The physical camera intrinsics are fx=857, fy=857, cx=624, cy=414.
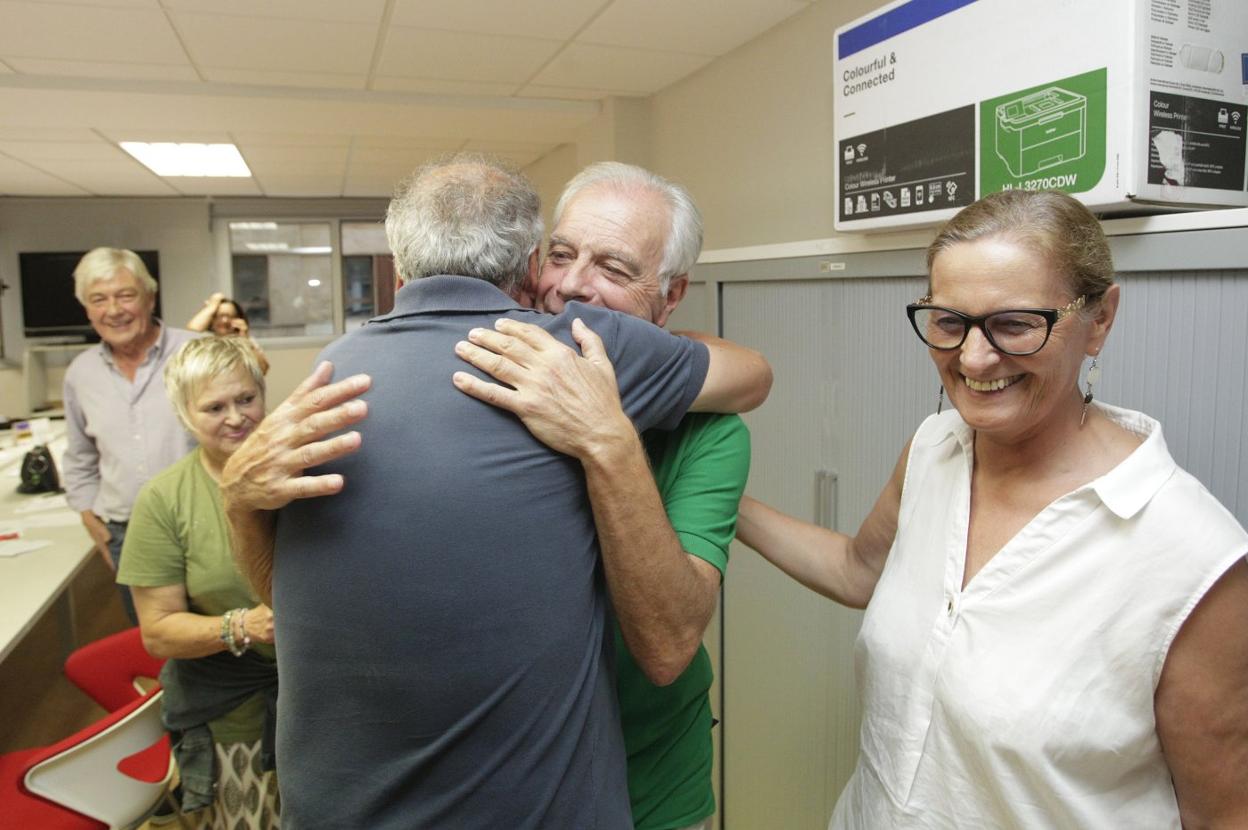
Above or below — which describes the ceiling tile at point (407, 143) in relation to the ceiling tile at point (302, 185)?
below

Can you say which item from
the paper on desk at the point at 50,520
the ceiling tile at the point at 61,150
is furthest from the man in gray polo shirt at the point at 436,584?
the ceiling tile at the point at 61,150

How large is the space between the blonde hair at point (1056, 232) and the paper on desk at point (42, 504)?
4254 mm

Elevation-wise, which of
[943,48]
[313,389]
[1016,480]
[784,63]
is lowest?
[1016,480]

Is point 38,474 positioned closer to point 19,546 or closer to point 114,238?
point 19,546

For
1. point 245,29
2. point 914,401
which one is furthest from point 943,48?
point 245,29

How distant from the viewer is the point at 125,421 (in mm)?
3207

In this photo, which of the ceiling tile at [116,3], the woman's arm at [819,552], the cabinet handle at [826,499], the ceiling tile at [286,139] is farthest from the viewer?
the ceiling tile at [286,139]

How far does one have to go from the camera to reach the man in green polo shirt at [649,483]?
946mm

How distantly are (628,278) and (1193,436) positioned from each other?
0.87 metres

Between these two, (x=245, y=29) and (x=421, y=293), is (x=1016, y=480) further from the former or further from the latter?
(x=245, y=29)

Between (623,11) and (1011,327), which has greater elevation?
(623,11)

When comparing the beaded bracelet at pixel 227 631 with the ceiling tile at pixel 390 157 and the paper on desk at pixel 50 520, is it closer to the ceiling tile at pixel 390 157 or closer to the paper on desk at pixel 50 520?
the paper on desk at pixel 50 520

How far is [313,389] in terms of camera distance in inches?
36.8

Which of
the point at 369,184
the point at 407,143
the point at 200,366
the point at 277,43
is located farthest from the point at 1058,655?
the point at 369,184
